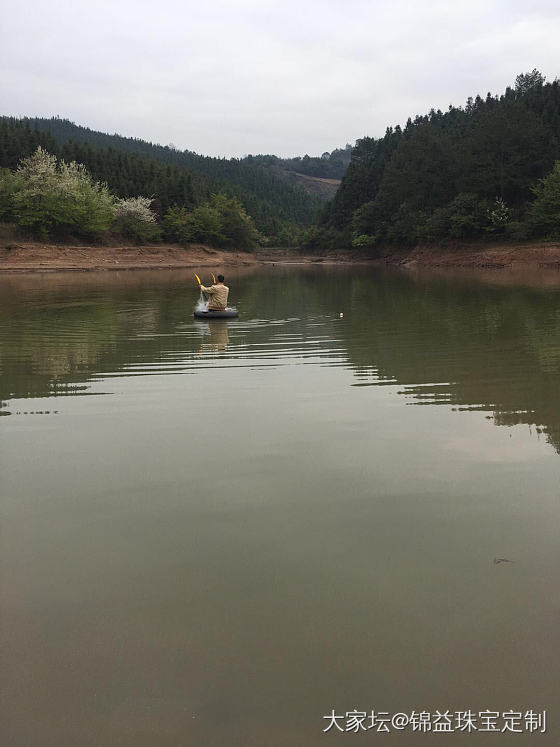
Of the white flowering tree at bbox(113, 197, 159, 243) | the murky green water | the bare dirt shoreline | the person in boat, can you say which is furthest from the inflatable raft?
the white flowering tree at bbox(113, 197, 159, 243)

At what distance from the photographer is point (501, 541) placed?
4.89 metres

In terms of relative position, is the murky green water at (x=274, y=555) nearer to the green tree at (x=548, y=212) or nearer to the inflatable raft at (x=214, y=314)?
Result: the inflatable raft at (x=214, y=314)

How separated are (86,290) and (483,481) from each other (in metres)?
31.4

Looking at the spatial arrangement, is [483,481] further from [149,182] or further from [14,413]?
[149,182]

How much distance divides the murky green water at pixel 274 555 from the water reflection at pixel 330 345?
0.17 meters

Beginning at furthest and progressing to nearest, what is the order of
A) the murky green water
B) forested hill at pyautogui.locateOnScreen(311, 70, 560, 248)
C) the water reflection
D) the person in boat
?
forested hill at pyautogui.locateOnScreen(311, 70, 560, 248) → the person in boat → the water reflection → the murky green water

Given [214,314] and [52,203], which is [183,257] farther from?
[214,314]

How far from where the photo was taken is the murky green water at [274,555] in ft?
10.5

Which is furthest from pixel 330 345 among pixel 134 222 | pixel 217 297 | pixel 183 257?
pixel 134 222


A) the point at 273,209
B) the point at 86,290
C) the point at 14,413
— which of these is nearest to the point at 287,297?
the point at 86,290

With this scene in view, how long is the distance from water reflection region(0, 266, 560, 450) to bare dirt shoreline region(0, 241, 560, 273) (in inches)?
1142

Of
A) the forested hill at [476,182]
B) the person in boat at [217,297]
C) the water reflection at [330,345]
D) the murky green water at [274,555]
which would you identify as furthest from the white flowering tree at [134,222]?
the murky green water at [274,555]

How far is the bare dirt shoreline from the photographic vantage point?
53688 mm

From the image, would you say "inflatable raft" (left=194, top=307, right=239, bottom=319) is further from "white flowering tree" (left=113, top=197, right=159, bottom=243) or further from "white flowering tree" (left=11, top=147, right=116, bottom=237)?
"white flowering tree" (left=113, top=197, right=159, bottom=243)
